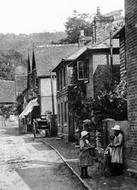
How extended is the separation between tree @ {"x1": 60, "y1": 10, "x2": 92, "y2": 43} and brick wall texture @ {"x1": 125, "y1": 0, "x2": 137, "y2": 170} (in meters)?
50.9

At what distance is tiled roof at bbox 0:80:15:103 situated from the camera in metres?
75.2

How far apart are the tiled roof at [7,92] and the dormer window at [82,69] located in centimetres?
5112

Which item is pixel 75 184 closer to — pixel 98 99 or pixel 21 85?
pixel 98 99

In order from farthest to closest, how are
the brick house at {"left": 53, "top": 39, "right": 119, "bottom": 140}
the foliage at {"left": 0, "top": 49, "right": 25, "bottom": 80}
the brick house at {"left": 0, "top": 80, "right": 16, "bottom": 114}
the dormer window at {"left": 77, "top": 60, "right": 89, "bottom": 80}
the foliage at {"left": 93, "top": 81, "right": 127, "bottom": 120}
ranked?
the foliage at {"left": 0, "top": 49, "right": 25, "bottom": 80}, the brick house at {"left": 0, "top": 80, "right": 16, "bottom": 114}, the dormer window at {"left": 77, "top": 60, "right": 89, "bottom": 80}, the brick house at {"left": 53, "top": 39, "right": 119, "bottom": 140}, the foliage at {"left": 93, "top": 81, "right": 127, "bottom": 120}

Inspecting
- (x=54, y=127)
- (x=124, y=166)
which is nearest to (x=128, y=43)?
(x=124, y=166)

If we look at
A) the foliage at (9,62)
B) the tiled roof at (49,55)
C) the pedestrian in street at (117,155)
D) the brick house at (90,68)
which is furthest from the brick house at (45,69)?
the foliage at (9,62)

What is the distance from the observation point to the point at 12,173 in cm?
1422

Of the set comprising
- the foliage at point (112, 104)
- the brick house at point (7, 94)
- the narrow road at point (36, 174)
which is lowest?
the narrow road at point (36, 174)

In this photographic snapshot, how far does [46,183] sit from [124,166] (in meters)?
2.61

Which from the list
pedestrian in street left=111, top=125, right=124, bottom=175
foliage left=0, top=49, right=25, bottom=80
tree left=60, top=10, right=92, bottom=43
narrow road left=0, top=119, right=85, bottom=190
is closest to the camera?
narrow road left=0, top=119, right=85, bottom=190

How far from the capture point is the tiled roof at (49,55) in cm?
4328

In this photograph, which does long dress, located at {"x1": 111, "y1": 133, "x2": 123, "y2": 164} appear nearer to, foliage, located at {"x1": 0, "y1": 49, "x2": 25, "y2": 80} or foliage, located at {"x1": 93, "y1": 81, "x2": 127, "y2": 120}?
foliage, located at {"x1": 93, "y1": 81, "x2": 127, "y2": 120}

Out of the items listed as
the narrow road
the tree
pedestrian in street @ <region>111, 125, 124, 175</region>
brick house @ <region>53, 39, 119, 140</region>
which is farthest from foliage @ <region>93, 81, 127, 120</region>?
the tree

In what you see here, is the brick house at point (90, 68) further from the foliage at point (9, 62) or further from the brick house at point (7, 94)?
the foliage at point (9, 62)
